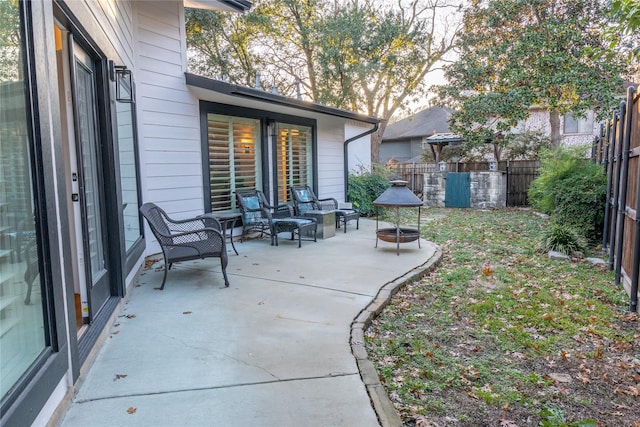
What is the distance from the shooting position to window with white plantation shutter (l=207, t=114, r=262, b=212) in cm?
677

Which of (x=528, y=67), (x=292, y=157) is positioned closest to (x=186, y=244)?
(x=292, y=157)

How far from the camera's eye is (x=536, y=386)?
258cm

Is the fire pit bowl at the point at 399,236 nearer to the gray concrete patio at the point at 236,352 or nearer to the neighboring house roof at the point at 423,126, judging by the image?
the gray concrete patio at the point at 236,352

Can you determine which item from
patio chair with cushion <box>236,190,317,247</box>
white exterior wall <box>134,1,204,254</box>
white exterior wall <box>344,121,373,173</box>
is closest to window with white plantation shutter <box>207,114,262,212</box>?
patio chair with cushion <box>236,190,317,247</box>

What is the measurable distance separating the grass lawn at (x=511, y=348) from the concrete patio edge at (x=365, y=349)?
0.08 meters

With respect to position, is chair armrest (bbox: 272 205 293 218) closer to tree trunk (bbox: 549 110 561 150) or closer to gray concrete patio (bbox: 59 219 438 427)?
gray concrete patio (bbox: 59 219 438 427)

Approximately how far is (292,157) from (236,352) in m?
6.12

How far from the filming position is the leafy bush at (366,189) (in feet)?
34.8

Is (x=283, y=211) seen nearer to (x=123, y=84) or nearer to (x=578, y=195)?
(x=123, y=84)

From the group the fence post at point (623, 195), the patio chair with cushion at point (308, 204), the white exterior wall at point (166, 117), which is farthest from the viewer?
the patio chair with cushion at point (308, 204)

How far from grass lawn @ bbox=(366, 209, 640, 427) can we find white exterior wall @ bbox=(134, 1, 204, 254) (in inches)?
140

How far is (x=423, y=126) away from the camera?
26.0m

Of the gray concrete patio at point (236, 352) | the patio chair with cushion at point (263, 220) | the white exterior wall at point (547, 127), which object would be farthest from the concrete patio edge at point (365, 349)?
the white exterior wall at point (547, 127)

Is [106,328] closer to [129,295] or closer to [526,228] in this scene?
[129,295]
